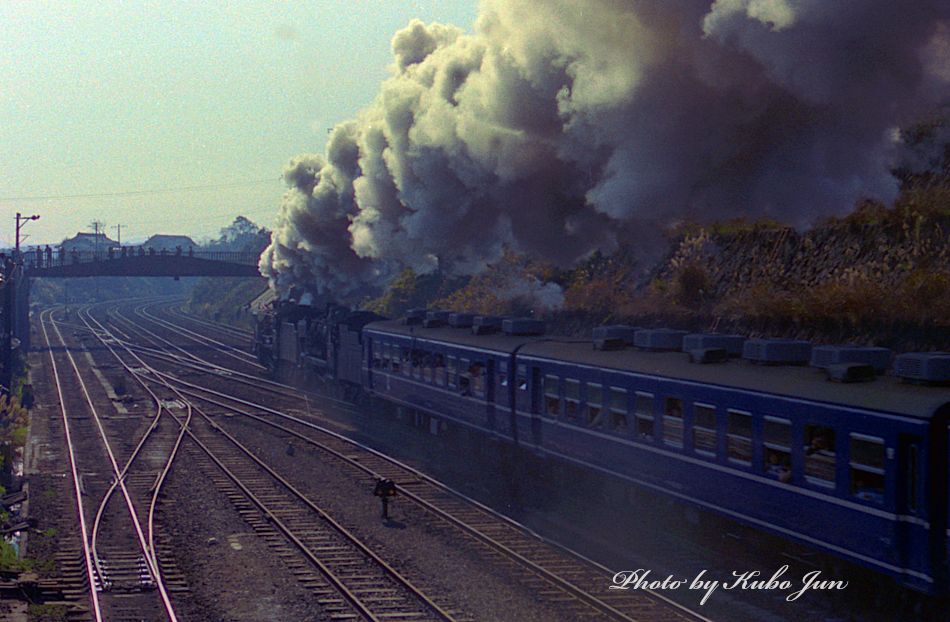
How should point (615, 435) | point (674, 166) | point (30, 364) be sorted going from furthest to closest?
1. point (30, 364)
2. point (674, 166)
3. point (615, 435)

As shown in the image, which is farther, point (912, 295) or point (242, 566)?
point (912, 295)

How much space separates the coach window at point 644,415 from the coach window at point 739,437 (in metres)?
1.95

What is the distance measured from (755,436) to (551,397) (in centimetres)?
581

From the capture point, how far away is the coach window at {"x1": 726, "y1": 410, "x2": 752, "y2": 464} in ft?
43.3

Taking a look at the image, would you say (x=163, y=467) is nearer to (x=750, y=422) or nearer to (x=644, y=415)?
(x=644, y=415)

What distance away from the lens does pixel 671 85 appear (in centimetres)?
1886

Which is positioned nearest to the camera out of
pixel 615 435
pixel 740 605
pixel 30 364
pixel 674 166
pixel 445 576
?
pixel 740 605

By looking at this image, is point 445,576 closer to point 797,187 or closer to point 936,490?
point 936,490

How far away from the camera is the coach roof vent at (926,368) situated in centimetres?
1123

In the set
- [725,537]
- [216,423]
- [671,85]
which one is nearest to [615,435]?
[725,537]

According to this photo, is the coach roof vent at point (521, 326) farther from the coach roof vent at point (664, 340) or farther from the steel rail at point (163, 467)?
the steel rail at point (163, 467)

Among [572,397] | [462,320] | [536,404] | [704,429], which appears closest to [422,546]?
[572,397]

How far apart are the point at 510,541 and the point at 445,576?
198 centimetres

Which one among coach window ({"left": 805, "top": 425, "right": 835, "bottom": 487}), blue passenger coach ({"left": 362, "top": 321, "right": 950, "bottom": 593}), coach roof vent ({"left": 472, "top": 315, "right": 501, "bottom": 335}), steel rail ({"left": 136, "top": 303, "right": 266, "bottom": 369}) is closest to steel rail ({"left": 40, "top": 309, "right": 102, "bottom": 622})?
blue passenger coach ({"left": 362, "top": 321, "right": 950, "bottom": 593})
